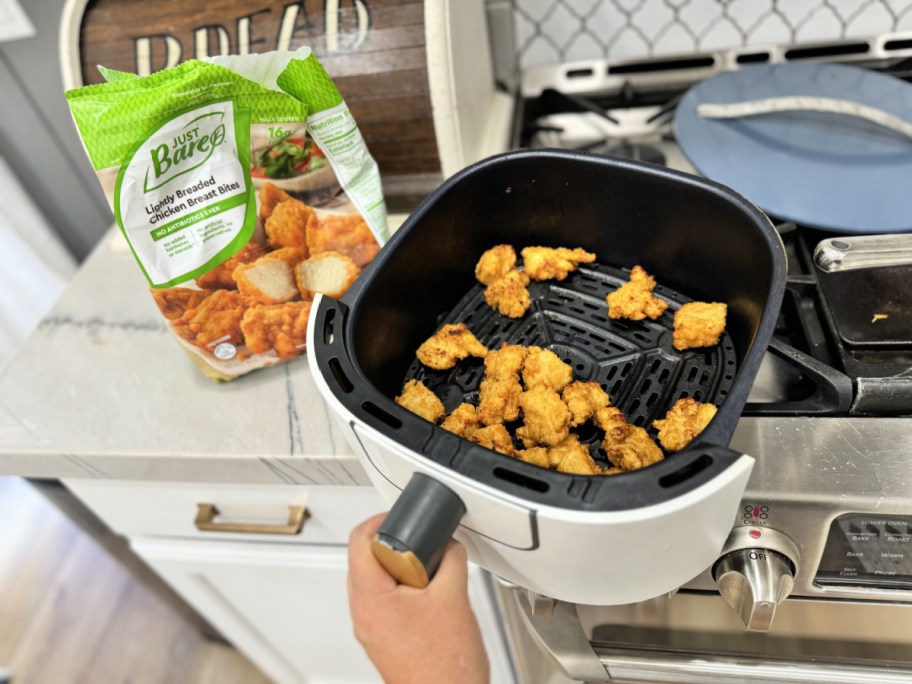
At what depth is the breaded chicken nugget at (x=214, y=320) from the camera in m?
0.60

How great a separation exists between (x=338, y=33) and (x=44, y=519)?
1.43 meters

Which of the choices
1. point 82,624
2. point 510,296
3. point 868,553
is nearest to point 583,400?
point 510,296

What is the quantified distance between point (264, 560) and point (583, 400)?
0.49 m

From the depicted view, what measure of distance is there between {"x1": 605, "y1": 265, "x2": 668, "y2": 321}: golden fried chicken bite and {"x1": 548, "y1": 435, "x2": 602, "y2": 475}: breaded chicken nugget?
13 cm

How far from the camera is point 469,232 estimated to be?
60 cm

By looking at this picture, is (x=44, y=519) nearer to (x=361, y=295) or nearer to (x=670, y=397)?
(x=361, y=295)

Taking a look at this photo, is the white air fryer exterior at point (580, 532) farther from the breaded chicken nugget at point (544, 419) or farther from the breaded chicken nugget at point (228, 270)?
the breaded chicken nugget at point (228, 270)

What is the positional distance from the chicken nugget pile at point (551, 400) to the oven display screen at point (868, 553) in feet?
0.45

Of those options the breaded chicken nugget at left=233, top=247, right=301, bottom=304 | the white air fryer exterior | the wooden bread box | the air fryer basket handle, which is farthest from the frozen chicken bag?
the air fryer basket handle

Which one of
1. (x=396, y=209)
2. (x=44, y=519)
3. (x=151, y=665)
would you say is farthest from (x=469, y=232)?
(x=44, y=519)

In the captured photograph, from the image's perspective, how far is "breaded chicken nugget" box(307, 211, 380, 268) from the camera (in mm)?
630

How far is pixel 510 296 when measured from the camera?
583mm

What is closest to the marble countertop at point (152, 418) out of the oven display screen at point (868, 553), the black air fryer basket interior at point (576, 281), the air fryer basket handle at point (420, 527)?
the black air fryer basket interior at point (576, 281)

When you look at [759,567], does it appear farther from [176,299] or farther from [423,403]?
[176,299]
